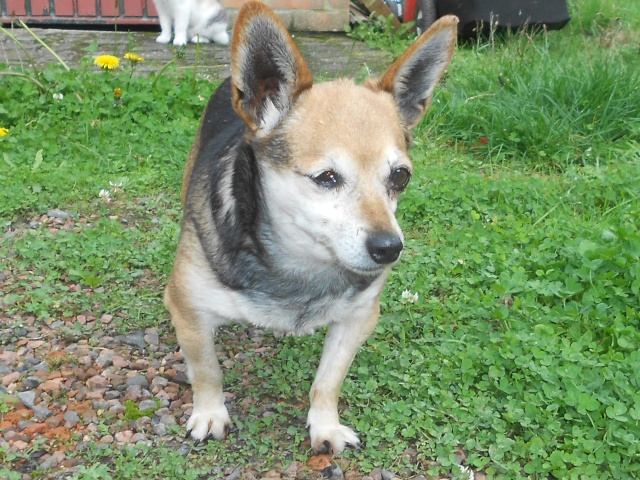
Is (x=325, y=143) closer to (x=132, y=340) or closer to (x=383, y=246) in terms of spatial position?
(x=383, y=246)

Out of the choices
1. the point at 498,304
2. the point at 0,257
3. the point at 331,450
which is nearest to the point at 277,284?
the point at 331,450

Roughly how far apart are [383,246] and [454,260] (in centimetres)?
172

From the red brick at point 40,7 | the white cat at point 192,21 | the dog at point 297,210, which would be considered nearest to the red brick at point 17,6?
the red brick at point 40,7

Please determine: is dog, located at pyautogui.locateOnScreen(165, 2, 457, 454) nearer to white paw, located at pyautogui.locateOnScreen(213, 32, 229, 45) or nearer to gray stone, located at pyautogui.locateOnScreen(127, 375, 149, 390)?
gray stone, located at pyautogui.locateOnScreen(127, 375, 149, 390)

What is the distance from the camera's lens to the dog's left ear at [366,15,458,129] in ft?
8.74

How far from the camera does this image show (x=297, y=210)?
253 centimetres

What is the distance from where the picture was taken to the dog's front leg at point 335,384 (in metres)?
2.85

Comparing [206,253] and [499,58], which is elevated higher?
[206,253]

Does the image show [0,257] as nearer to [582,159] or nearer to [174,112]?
[174,112]

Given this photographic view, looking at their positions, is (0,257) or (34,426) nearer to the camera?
(34,426)

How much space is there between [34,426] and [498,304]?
82.0 inches

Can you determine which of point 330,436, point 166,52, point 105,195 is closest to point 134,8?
point 166,52

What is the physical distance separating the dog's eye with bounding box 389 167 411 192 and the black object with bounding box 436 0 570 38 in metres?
5.27

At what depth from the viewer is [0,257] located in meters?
3.88
